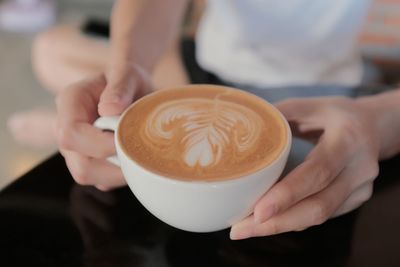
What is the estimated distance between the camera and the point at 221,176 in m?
0.47

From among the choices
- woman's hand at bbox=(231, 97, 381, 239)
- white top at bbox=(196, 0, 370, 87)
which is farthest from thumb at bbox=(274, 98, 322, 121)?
white top at bbox=(196, 0, 370, 87)

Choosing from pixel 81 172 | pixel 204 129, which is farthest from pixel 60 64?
pixel 204 129

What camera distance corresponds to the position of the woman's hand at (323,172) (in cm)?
52

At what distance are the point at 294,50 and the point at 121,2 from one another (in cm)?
36

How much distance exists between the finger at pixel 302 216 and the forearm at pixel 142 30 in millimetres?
356

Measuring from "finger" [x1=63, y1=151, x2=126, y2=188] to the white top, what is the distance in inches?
19.2

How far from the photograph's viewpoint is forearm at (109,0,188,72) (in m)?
0.81

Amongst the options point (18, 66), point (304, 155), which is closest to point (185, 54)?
point (304, 155)

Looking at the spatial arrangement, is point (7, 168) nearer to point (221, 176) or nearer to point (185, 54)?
point (185, 54)

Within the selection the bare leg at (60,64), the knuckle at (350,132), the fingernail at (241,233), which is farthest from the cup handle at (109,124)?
the bare leg at (60,64)

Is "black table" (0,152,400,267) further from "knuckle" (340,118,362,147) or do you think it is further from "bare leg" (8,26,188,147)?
"bare leg" (8,26,188,147)

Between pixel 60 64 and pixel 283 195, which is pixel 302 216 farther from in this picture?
pixel 60 64

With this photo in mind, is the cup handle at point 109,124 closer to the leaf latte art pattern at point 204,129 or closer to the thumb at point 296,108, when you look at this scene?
the leaf latte art pattern at point 204,129

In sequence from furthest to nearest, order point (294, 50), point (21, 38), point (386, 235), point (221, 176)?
point (21, 38), point (294, 50), point (386, 235), point (221, 176)
